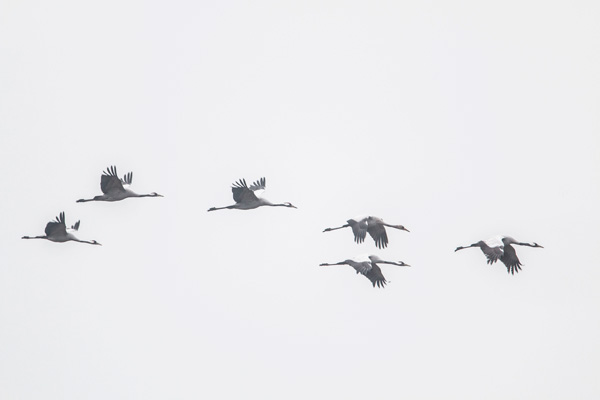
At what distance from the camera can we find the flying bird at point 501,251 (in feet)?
137

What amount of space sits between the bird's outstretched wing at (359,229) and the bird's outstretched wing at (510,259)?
438 centimetres

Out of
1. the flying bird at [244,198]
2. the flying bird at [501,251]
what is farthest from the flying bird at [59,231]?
the flying bird at [501,251]

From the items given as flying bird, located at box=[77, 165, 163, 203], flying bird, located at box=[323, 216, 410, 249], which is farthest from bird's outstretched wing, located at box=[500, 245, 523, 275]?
flying bird, located at box=[77, 165, 163, 203]

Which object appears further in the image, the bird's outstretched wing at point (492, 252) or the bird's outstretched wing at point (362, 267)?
the bird's outstretched wing at point (492, 252)

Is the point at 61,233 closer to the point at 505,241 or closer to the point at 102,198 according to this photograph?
the point at 102,198

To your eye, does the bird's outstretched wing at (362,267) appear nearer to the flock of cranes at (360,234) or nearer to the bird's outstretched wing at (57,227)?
the flock of cranes at (360,234)

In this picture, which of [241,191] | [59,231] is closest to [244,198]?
[241,191]

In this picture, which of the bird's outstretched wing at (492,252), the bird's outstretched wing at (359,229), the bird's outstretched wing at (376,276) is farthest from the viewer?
the bird's outstretched wing at (376,276)

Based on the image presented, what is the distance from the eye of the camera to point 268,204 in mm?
44844

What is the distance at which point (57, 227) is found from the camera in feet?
138

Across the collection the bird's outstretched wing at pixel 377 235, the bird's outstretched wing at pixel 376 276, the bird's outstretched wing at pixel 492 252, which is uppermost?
the bird's outstretched wing at pixel 377 235

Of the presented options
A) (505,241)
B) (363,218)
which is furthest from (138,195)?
(505,241)

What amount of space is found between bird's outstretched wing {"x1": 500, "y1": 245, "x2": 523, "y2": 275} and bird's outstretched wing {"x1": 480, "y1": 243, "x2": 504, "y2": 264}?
0.34 metres

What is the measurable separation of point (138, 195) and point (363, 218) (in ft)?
23.4
